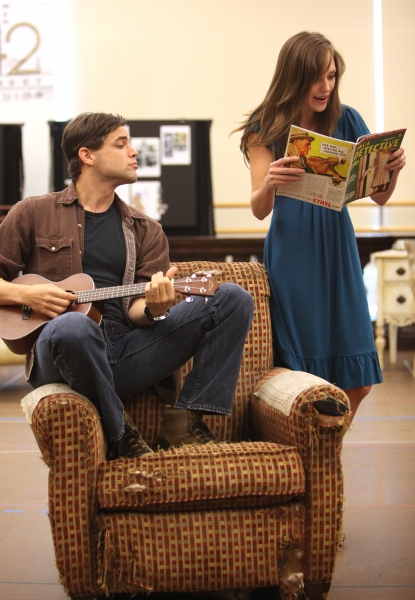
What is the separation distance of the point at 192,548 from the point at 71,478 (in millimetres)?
340

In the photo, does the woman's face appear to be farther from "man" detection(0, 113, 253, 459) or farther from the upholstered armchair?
the upholstered armchair

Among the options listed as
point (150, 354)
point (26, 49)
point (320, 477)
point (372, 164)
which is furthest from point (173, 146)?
point (320, 477)

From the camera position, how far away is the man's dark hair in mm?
2396

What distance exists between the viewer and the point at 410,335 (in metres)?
6.46

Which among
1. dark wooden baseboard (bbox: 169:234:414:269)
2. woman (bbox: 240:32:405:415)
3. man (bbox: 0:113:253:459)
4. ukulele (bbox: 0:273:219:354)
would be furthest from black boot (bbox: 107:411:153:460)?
dark wooden baseboard (bbox: 169:234:414:269)

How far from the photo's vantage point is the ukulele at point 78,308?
204 centimetres

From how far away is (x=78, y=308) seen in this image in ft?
6.77

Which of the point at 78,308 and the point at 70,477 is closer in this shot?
the point at 70,477

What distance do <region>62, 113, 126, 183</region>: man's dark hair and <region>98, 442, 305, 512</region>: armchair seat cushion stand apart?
3.38ft

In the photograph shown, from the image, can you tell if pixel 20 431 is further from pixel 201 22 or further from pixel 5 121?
pixel 201 22

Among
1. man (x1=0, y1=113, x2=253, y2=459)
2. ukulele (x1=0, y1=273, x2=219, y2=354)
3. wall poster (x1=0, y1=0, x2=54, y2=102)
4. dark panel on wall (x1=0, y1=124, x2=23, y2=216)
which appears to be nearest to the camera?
man (x1=0, y1=113, x2=253, y2=459)

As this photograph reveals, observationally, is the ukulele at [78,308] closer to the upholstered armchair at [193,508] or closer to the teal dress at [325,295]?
the upholstered armchair at [193,508]

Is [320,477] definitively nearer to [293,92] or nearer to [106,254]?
[106,254]

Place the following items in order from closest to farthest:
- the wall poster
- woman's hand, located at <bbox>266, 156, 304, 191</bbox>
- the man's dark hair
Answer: woman's hand, located at <bbox>266, 156, 304, 191</bbox>
the man's dark hair
the wall poster
